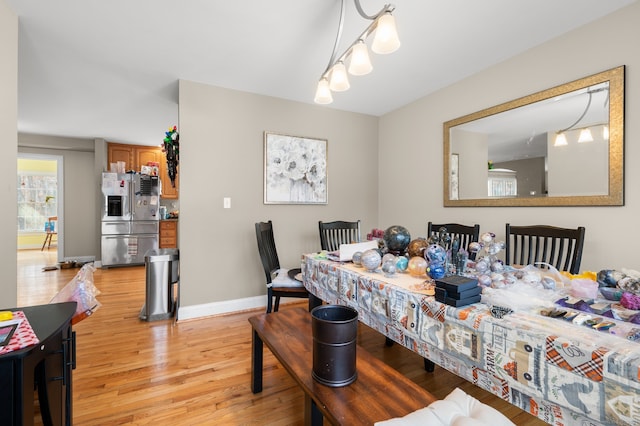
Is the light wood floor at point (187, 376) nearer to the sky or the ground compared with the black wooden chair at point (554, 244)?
nearer to the ground

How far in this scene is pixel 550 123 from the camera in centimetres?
210

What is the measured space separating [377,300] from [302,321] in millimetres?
454

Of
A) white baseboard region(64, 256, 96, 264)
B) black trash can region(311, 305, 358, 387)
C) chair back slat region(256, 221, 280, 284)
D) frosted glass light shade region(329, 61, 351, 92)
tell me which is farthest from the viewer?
white baseboard region(64, 256, 96, 264)

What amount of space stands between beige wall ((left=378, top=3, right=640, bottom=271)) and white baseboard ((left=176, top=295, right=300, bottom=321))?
186cm

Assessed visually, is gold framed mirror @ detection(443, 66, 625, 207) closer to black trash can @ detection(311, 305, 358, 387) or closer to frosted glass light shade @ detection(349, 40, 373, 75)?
frosted glass light shade @ detection(349, 40, 373, 75)

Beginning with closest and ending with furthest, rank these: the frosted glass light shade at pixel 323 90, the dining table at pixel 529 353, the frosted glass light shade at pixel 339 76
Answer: the dining table at pixel 529 353, the frosted glass light shade at pixel 339 76, the frosted glass light shade at pixel 323 90

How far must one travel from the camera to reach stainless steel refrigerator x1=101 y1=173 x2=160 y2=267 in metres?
4.90

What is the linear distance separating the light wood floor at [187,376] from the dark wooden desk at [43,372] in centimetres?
10

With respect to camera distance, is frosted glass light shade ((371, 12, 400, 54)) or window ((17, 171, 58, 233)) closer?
frosted glass light shade ((371, 12, 400, 54))

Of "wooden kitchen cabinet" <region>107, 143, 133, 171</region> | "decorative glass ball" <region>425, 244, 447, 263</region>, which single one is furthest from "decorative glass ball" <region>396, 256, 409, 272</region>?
"wooden kitchen cabinet" <region>107, 143, 133, 171</region>

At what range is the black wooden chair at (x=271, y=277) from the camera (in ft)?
7.38

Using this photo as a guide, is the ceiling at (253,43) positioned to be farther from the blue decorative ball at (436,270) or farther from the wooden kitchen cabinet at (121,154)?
the wooden kitchen cabinet at (121,154)

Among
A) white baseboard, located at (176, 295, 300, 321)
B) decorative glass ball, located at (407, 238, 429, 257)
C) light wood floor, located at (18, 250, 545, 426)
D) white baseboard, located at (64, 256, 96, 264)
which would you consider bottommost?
light wood floor, located at (18, 250, 545, 426)

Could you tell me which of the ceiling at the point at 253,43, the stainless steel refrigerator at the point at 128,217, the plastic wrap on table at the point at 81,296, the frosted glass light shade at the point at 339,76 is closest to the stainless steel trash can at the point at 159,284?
the plastic wrap on table at the point at 81,296
